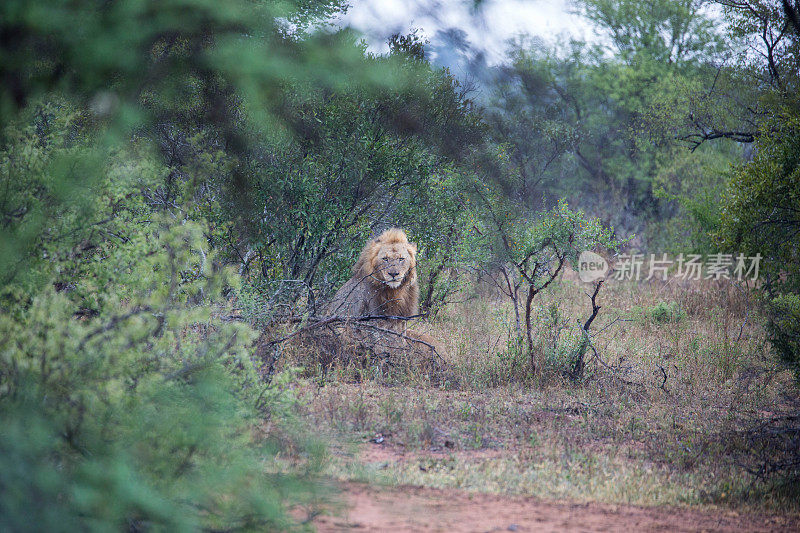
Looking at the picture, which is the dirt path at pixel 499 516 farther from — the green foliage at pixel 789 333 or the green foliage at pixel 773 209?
the green foliage at pixel 773 209

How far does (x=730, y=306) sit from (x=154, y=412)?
14.3m

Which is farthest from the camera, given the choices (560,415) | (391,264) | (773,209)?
(391,264)

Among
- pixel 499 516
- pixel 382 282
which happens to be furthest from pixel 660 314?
pixel 499 516

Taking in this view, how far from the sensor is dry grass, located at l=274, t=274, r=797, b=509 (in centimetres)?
533

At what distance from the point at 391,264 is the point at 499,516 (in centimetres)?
498

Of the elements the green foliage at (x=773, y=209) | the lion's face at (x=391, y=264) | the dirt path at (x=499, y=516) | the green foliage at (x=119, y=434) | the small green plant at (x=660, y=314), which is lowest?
the dirt path at (x=499, y=516)

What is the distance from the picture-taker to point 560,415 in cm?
730

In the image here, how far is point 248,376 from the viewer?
4996 millimetres

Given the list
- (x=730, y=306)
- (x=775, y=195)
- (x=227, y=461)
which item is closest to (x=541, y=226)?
(x=775, y=195)

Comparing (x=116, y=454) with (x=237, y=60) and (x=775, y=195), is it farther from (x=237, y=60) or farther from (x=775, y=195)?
(x=775, y=195)

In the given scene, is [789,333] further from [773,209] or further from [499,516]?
[499,516]

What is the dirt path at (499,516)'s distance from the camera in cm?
402

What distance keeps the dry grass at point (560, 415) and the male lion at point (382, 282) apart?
0.97 meters

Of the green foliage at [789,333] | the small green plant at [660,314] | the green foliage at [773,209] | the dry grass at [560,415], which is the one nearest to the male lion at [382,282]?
the dry grass at [560,415]
